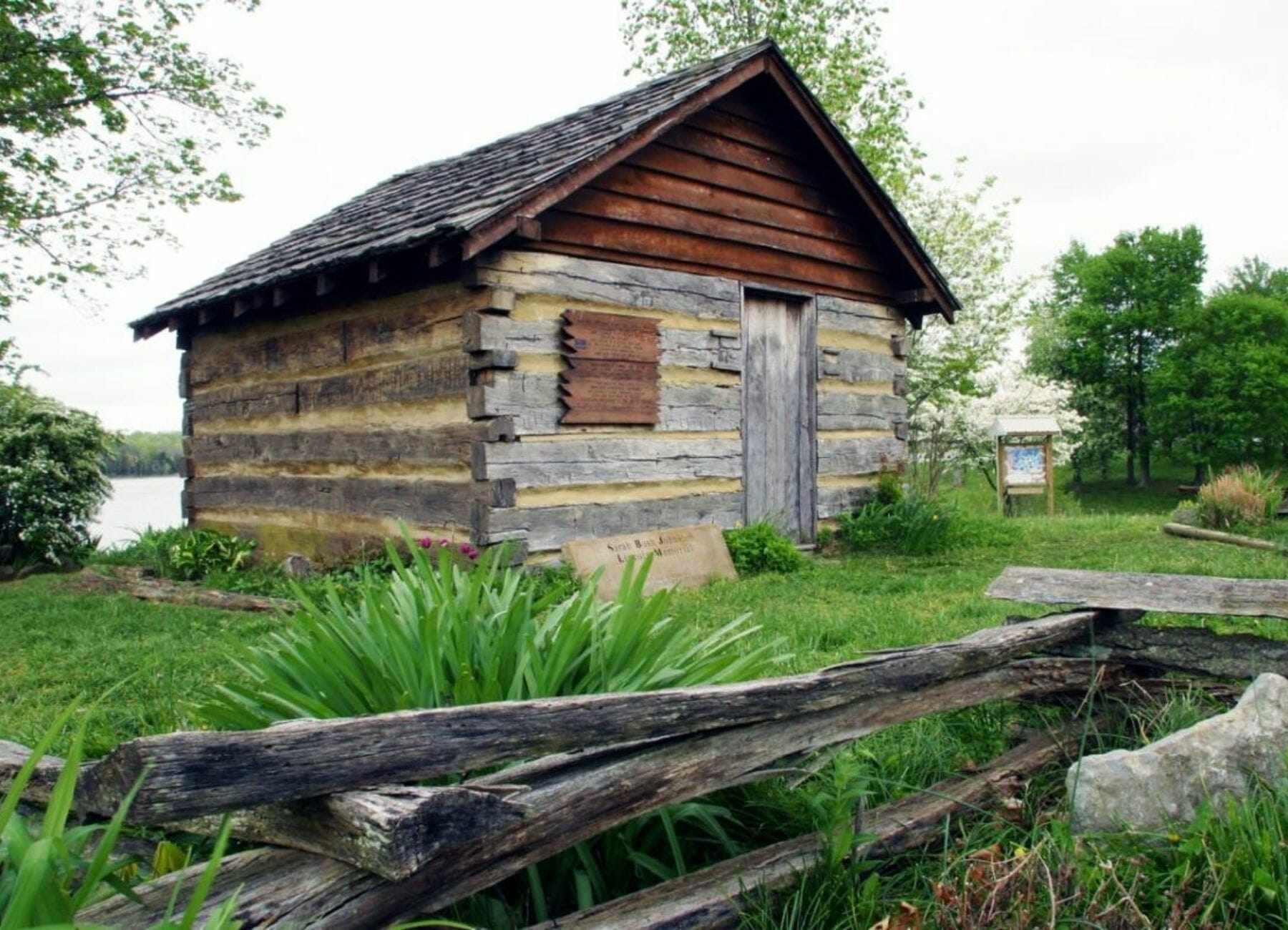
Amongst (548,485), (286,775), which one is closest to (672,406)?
(548,485)

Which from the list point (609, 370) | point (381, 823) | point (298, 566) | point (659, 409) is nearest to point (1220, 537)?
point (659, 409)

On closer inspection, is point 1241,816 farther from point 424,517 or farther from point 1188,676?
point 424,517

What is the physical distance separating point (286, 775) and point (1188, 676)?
3216 mm

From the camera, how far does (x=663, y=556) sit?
9.27 m

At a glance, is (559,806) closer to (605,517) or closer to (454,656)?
(454,656)

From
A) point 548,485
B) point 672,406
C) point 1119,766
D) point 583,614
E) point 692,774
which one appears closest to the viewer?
point 692,774

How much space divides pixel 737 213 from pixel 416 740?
351 inches

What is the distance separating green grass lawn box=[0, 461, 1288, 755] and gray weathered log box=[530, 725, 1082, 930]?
947mm

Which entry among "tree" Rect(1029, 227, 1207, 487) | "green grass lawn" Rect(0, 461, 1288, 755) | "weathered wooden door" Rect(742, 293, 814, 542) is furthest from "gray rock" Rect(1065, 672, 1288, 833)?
"tree" Rect(1029, 227, 1207, 487)

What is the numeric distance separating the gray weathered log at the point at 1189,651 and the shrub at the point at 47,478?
43.8 feet

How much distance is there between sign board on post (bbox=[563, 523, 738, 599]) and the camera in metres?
8.74

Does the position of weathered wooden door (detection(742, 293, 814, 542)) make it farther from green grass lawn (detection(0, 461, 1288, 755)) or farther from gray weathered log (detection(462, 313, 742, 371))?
green grass lawn (detection(0, 461, 1288, 755))

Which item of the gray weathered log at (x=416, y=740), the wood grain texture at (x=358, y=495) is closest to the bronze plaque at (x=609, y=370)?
the wood grain texture at (x=358, y=495)

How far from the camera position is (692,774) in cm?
257
